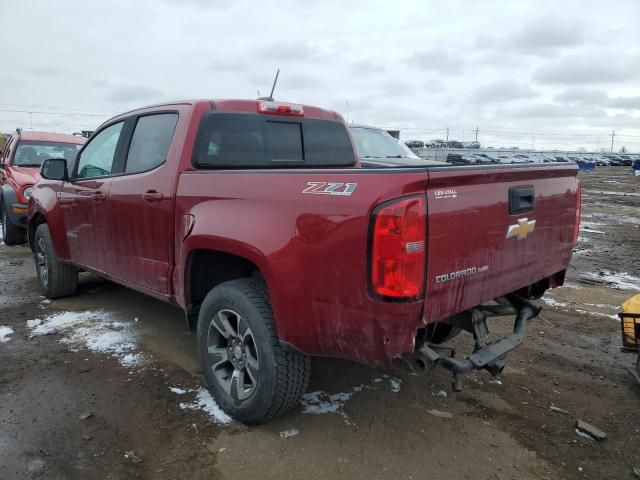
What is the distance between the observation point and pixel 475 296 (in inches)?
103

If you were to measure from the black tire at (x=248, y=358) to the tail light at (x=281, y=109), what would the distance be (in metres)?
1.44

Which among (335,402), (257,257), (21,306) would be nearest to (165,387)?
(335,402)

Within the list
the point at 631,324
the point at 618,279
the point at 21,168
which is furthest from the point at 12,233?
the point at 618,279

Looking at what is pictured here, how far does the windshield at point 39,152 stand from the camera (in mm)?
8969

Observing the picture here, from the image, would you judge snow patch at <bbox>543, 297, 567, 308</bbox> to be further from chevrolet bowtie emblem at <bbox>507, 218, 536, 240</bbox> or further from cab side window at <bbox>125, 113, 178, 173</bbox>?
cab side window at <bbox>125, 113, 178, 173</bbox>

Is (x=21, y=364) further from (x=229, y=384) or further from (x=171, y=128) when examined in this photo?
(x=171, y=128)

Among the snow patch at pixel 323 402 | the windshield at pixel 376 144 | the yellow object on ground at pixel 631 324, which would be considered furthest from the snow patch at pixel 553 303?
the windshield at pixel 376 144

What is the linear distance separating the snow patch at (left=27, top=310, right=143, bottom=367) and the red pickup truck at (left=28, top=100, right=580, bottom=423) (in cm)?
58

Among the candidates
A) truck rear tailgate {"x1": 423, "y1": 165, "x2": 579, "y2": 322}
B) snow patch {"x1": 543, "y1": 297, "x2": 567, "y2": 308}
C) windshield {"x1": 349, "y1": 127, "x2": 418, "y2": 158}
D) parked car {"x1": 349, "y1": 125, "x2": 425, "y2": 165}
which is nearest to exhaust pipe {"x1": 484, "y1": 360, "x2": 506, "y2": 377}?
truck rear tailgate {"x1": 423, "y1": 165, "x2": 579, "y2": 322}

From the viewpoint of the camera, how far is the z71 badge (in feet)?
7.70

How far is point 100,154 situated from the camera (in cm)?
455

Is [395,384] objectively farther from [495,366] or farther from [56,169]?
[56,169]

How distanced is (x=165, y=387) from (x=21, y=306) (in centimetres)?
275

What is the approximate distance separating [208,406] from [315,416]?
708 millimetres
